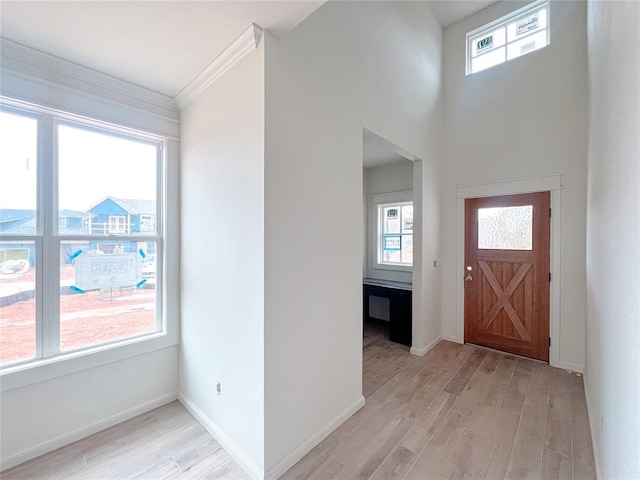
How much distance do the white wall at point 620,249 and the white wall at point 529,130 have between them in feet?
5.59

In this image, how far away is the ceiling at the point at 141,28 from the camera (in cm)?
144

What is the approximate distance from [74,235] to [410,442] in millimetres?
2865

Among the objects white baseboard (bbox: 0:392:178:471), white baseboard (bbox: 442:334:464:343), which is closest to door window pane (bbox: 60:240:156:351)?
white baseboard (bbox: 0:392:178:471)

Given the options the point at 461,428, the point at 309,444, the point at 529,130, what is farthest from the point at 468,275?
the point at 309,444

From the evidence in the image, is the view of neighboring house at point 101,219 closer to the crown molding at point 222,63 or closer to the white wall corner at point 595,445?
the crown molding at point 222,63

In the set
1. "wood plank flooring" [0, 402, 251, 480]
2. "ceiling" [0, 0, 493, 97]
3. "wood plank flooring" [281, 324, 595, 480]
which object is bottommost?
"wood plank flooring" [0, 402, 251, 480]

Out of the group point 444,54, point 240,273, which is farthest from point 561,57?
point 240,273

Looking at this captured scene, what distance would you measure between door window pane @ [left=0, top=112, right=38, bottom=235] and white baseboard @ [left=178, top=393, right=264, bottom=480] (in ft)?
5.73

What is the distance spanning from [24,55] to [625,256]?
3423 millimetres

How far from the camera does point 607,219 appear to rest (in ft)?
5.00

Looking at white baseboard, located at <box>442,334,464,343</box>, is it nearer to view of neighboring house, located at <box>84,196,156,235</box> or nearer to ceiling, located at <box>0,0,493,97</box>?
view of neighboring house, located at <box>84,196,156,235</box>

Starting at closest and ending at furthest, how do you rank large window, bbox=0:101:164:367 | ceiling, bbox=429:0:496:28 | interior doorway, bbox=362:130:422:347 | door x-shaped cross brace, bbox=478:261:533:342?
large window, bbox=0:101:164:367, door x-shaped cross brace, bbox=478:261:533:342, ceiling, bbox=429:0:496:28, interior doorway, bbox=362:130:422:347

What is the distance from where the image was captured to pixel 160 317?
2.41 metres

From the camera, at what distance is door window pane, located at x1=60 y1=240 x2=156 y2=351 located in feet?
6.58
